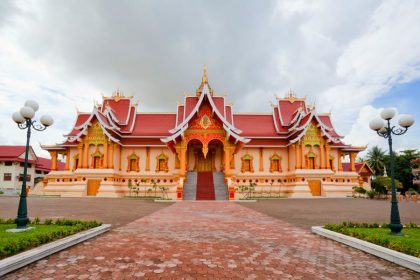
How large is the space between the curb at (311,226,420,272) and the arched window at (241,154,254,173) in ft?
67.6

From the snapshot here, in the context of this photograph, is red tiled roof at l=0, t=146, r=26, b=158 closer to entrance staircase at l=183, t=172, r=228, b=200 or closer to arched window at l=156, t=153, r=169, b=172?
arched window at l=156, t=153, r=169, b=172

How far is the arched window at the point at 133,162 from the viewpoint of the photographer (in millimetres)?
28031

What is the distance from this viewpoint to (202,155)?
2808 cm

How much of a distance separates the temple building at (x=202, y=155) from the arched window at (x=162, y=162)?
97 millimetres

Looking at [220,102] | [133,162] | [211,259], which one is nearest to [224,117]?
[220,102]

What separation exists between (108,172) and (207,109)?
413 inches

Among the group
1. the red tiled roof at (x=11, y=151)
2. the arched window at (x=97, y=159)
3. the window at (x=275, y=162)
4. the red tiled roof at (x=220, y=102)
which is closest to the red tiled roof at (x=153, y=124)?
the arched window at (x=97, y=159)

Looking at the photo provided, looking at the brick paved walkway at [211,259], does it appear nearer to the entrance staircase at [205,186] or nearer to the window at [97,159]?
the entrance staircase at [205,186]

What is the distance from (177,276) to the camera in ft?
13.6

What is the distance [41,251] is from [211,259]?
9.74ft

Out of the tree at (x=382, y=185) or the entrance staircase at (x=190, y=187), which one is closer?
the entrance staircase at (x=190, y=187)

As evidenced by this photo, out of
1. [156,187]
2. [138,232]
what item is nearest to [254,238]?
[138,232]

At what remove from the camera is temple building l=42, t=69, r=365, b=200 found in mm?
25016

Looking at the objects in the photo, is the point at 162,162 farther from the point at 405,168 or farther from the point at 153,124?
the point at 405,168
